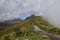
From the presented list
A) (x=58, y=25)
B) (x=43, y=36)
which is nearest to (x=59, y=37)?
(x=43, y=36)

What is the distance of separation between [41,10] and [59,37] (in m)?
0.73

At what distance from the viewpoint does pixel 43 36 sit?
110 cm

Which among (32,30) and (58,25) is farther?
(58,25)

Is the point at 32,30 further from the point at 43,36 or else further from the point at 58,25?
the point at 58,25

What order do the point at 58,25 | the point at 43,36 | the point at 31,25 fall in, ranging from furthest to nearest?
the point at 58,25
the point at 31,25
the point at 43,36

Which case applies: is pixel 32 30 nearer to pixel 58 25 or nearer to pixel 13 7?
pixel 58 25

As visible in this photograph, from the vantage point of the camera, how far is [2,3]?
5.52 feet

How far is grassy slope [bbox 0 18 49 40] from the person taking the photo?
1071mm

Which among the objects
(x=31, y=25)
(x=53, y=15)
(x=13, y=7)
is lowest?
(x=31, y=25)

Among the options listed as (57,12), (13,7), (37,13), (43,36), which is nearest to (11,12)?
(13,7)

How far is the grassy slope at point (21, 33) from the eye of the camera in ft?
3.51

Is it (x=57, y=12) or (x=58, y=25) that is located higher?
(x=57, y=12)

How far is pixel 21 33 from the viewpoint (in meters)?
1.14

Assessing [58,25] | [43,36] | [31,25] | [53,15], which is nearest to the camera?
[43,36]
